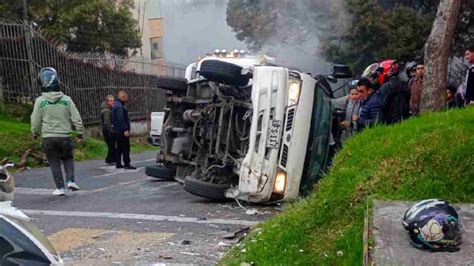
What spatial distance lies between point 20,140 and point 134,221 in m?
8.81

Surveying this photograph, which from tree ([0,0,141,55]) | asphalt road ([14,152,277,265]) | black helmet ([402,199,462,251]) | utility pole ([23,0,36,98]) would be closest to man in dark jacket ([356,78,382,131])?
asphalt road ([14,152,277,265])

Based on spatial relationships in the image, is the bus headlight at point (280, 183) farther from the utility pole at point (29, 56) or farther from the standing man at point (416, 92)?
the utility pole at point (29, 56)

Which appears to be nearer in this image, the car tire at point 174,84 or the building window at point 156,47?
the car tire at point 174,84

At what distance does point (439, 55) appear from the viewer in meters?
8.05

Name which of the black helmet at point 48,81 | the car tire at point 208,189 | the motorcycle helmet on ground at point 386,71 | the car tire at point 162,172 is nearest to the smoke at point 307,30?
the motorcycle helmet on ground at point 386,71

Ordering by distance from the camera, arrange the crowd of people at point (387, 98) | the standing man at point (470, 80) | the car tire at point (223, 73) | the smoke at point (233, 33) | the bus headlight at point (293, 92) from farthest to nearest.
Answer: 1. the smoke at point (233, 33)
2. the crowd of people at point (387, 98)
3. the standing man at point (470, 80)
4. the car tire at point (223, 73)
5. the bus headlight at point (293, 92)

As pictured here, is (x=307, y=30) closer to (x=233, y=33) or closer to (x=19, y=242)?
(x=233, y=33)

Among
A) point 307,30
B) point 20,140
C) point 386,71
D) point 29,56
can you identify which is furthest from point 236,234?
point 307,30

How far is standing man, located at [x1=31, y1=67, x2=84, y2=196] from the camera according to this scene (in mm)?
9461

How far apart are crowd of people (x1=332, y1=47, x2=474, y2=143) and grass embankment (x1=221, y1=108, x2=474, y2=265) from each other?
8.80 ft

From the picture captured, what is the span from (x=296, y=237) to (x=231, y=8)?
19.8m

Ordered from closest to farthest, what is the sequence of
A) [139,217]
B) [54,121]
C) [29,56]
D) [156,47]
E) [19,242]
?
[19,242], [139,217], [54,121], [29,56], [156,47]

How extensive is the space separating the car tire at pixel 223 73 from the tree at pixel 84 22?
14.7m

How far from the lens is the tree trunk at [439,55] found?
8016 mm
